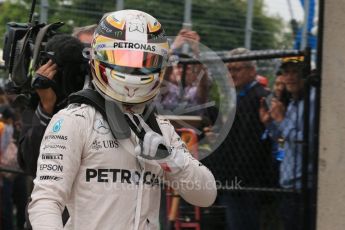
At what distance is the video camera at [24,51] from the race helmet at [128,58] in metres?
0.86

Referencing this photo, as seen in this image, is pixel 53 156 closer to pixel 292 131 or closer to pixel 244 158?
pixel 292 131

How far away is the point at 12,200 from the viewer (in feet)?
26.7

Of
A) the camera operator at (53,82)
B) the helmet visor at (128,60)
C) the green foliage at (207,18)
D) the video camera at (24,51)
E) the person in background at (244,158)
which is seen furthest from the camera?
the green foliage at (207,18)

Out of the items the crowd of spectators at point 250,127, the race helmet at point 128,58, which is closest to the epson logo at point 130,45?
the race helmet at point 128,58

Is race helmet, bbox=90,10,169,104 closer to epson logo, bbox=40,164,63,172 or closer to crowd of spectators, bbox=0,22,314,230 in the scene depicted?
epson logo, bbox=40,164,63,172

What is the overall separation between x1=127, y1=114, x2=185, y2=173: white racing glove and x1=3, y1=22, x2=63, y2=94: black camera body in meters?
1.11

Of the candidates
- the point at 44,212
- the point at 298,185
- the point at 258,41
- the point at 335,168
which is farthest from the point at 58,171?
the point at 258,41

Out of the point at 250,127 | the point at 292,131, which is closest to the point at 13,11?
the point at 250,127

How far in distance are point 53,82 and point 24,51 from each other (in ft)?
0.78

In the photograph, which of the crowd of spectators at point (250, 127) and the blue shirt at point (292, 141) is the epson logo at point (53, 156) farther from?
the blue shirt at point (292, 141)

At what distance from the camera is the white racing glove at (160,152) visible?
9.25 feet

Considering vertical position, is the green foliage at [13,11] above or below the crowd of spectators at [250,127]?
above

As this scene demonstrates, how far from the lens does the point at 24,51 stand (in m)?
3.93

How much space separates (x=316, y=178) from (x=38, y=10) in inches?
197
